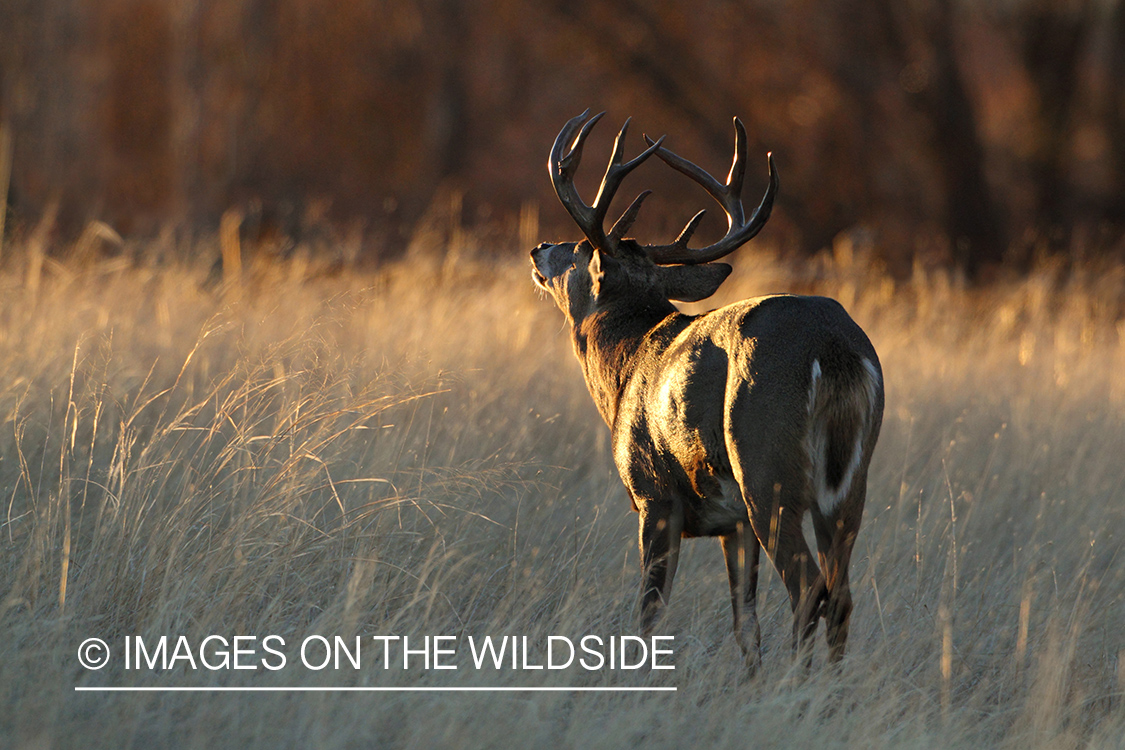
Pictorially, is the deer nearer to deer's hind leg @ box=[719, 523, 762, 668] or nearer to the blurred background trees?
deer's hind leg @ box=[719, 523, 762, 668]

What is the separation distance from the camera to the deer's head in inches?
184

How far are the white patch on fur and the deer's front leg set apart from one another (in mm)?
587

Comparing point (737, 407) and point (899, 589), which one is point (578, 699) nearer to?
point (737, 407)

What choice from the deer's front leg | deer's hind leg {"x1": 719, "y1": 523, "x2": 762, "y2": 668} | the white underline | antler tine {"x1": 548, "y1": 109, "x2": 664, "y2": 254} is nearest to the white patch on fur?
deer's hind leg {"x1": 719, "y1": 523, "x2": 762, "y2": 668}

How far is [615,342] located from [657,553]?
0.91m

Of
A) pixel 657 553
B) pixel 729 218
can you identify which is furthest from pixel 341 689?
pixel 729 218

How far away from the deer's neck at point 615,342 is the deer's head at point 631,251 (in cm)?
5

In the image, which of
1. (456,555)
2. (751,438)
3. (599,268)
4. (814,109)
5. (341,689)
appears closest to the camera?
(341,689)

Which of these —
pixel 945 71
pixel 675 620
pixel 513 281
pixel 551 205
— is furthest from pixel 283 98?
pixel 675 620

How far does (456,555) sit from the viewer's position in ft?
15.1

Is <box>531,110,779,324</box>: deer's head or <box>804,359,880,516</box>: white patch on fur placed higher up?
<box>531,110,779,324</box>: deer's head

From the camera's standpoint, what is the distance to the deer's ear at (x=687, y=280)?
4.75 m

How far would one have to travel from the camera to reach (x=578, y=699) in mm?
3600

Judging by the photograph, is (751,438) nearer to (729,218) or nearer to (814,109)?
(729,218)
